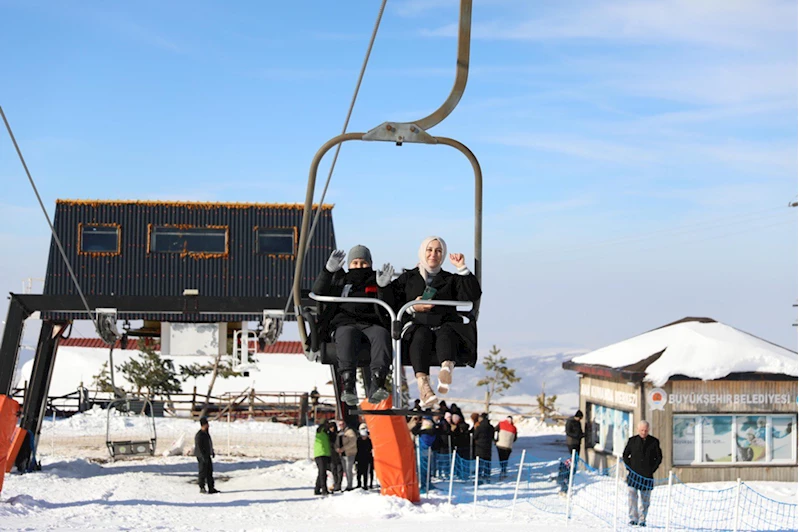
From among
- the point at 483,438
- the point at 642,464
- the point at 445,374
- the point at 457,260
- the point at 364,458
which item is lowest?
the point at 364,458

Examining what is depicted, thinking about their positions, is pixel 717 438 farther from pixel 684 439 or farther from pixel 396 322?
pixel 396 322

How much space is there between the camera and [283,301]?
2150cm

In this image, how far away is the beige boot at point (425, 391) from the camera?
8.40 meters

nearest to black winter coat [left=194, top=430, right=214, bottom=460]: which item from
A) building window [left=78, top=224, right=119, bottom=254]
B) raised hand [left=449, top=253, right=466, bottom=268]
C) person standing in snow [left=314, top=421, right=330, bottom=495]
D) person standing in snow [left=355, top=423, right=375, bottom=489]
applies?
person standing in snow [left=314, top=421, right=330, bottom=495]

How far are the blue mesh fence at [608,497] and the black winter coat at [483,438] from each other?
1.75ft

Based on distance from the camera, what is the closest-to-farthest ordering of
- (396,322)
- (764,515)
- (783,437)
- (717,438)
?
(396,322)
(764,515)
(717,438)
(783,437)

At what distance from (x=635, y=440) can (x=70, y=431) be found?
81.3 ft

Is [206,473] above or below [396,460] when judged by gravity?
below

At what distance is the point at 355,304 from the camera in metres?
8.79

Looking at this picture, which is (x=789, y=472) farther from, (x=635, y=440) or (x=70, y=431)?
(x=70, y=431)

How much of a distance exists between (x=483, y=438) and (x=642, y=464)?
21.7ft

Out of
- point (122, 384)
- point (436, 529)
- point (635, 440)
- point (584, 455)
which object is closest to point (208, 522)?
point (436, 529)

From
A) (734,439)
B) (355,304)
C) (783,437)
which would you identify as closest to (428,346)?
(355,304)

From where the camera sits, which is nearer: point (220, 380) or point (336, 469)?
point (336, 469)
